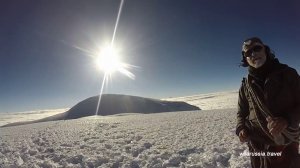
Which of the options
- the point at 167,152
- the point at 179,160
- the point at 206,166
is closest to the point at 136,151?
the point at 167,152

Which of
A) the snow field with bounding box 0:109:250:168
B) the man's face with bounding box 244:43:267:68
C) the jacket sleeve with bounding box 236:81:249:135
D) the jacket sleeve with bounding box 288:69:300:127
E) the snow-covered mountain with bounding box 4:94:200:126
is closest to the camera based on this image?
the jacket sleeve with bounding box 288:69:300:127

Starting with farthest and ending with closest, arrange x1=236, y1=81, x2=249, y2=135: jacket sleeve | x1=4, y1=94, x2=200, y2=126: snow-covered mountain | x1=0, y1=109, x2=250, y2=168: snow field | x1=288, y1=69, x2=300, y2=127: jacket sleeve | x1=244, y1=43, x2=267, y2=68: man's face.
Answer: x1=4, y1=94, x2=200, y2=126: snow-covered mountain
x1=0, y1=109, x2=250, y2=168: snow field
x1=236, y1=81, x2=249, y2=135: jacket sleeve
x1=244, y1=43, x2=267, y2=68: man's face
x1=288, y1=69, x2=300, y2=127: jacket sleeve

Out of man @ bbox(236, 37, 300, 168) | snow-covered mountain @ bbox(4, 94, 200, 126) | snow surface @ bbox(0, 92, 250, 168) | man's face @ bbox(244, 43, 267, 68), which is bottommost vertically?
snow surface @ bbox(0, 92, 250, 168)

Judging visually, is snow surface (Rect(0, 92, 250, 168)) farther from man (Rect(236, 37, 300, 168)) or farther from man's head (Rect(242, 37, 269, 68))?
man's head (Rect(242, 37, 269, 68))

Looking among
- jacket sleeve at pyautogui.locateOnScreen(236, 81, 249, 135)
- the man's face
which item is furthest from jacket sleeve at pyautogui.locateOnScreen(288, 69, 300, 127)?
jacket sleeve at pyautogui.locateOnScreen(236, 81, 249, 135)

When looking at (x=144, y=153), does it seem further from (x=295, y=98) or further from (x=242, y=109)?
(x=295, y=98)

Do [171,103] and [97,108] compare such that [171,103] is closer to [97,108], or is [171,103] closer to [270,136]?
[97,108]

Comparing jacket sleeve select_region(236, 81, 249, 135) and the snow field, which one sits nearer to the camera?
jacket sleeve select_region(236, 81, 249, 135)
